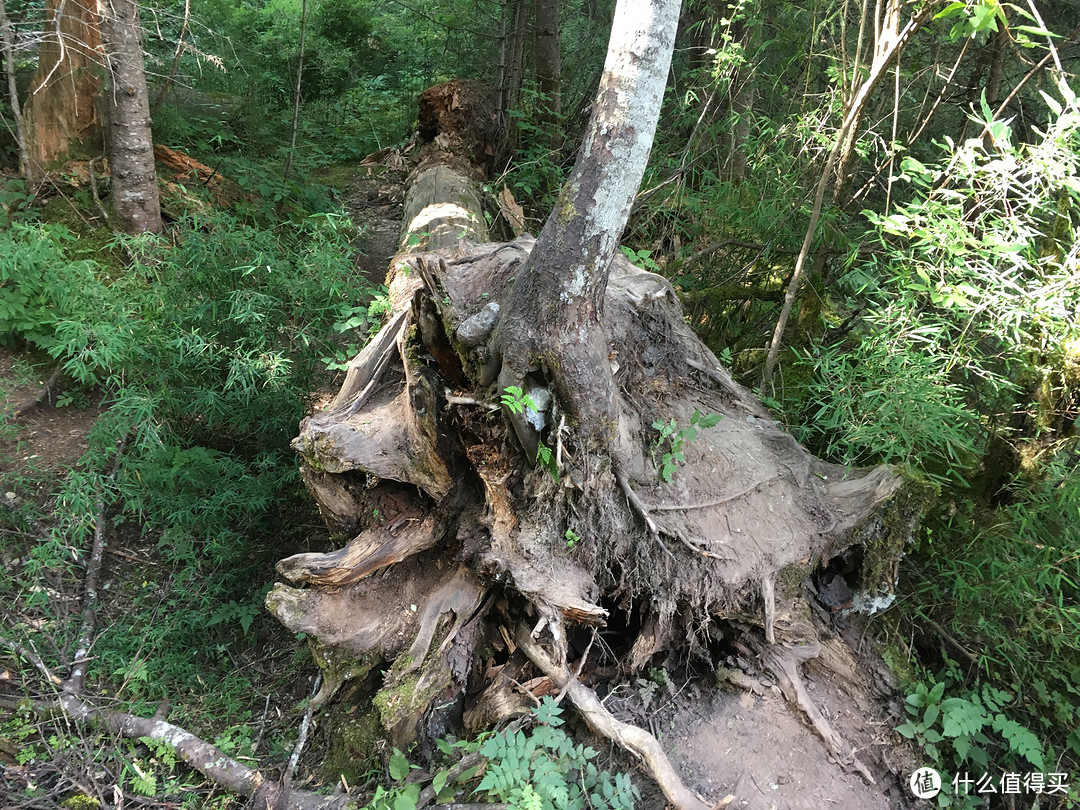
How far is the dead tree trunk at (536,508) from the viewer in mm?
2748

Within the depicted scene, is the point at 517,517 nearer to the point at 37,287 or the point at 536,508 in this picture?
the point at 536,508

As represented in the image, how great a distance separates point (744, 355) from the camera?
478cm

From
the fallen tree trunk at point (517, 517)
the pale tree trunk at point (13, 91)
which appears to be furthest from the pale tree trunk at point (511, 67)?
the fallen tree trunk at point (517, 517)

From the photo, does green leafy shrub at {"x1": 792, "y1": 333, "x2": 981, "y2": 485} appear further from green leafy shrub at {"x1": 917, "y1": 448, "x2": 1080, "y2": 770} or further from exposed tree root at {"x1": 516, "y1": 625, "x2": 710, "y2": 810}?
exposed tree root at {"x1": 516, "y1": 625, "x2": 710, "y2": 810}

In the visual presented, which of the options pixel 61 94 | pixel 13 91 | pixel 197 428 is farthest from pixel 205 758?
pixel 61 94

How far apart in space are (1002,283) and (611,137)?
171 centimetres

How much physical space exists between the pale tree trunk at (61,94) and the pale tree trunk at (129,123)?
1.16 feet

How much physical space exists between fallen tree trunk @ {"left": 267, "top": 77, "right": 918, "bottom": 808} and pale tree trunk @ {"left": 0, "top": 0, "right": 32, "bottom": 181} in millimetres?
4001

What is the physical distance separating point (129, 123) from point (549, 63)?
400cm

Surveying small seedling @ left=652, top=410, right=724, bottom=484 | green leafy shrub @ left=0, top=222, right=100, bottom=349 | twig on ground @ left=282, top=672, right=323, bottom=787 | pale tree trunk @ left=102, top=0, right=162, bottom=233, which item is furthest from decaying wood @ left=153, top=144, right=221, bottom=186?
small seedling @ left=652, top=410, right=724, bottom=484

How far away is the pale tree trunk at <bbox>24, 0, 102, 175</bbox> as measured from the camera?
5398 mm

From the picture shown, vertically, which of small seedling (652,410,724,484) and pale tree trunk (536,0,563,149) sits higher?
pale tree trunk (536,0,563,149)

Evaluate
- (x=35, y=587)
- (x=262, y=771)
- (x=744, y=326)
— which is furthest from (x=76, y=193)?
(x=744, y=326)

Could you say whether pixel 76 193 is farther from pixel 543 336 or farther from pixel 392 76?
pixel 392 76
